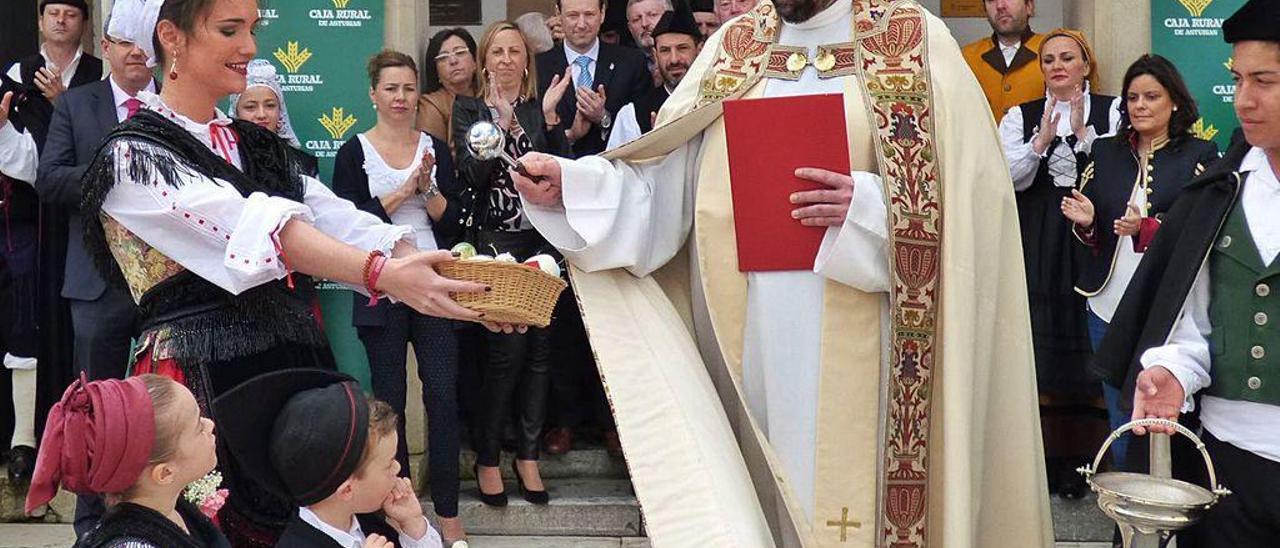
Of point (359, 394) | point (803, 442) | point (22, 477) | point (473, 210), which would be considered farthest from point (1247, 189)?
point (22, 477)

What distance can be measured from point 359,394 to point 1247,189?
2.09 metres

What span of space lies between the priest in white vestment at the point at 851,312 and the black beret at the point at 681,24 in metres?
2.60

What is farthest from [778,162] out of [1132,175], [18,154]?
[18,154]

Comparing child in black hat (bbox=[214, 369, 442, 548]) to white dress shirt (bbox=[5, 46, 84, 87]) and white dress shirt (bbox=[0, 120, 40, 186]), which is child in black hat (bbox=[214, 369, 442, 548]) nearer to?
white dress shirt (bbox=[0, 120, 40, 186])

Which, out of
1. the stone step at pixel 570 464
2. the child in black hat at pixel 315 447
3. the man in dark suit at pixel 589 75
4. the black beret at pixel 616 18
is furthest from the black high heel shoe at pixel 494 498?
the child in black hat at pixel 315 447

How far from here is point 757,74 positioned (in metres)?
4.18

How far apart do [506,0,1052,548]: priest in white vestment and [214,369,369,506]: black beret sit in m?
1.02

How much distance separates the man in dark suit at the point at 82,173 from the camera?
595cm

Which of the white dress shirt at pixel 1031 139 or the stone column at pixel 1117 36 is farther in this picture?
the stone column at pixel 1117 36

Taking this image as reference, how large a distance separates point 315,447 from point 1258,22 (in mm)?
2227

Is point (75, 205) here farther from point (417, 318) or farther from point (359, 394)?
point (359, 394)

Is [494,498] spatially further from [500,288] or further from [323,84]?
[500,288]

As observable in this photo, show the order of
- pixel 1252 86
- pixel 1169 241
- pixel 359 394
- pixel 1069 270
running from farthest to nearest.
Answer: pixel 1069 270
pixel 1169 241
pixel 1252 86
pixel 359 394

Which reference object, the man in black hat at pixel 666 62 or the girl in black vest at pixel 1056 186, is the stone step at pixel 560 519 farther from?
the girl in black vest at pixel 1056 186
